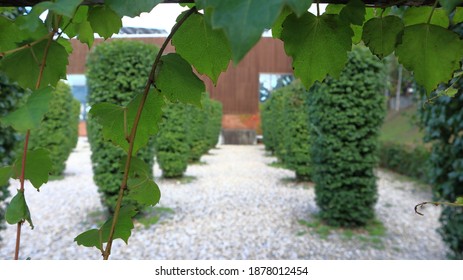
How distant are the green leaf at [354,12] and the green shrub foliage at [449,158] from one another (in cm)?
283

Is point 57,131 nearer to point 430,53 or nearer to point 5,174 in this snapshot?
point 5,174

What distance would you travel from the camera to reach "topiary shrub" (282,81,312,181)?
7973 mm

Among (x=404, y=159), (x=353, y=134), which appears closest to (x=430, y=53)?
(x=353, y=134)

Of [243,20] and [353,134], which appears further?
[353,134]

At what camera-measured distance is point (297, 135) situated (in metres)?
8.06

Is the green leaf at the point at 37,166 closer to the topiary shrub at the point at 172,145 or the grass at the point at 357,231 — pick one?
the grass at the point at 357,231

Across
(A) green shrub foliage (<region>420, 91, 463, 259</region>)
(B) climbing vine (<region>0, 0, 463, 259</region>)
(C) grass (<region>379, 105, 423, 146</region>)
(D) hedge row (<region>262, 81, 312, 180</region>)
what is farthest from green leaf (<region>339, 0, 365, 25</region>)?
(C) grass (<region>379, 105, 423, 146</region>)

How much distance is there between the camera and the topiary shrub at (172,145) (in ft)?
28.3

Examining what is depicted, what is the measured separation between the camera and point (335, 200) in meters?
5.04

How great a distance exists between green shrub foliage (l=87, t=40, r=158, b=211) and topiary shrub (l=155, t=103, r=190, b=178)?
3.11 metres

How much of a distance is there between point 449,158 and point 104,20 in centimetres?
335

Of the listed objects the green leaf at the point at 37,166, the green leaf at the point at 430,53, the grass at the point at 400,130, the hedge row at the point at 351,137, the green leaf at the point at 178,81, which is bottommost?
the grass at the point at 400,130

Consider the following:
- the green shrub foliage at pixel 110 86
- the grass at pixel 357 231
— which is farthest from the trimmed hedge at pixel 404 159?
the green shrub foliage at pixel 110 86
